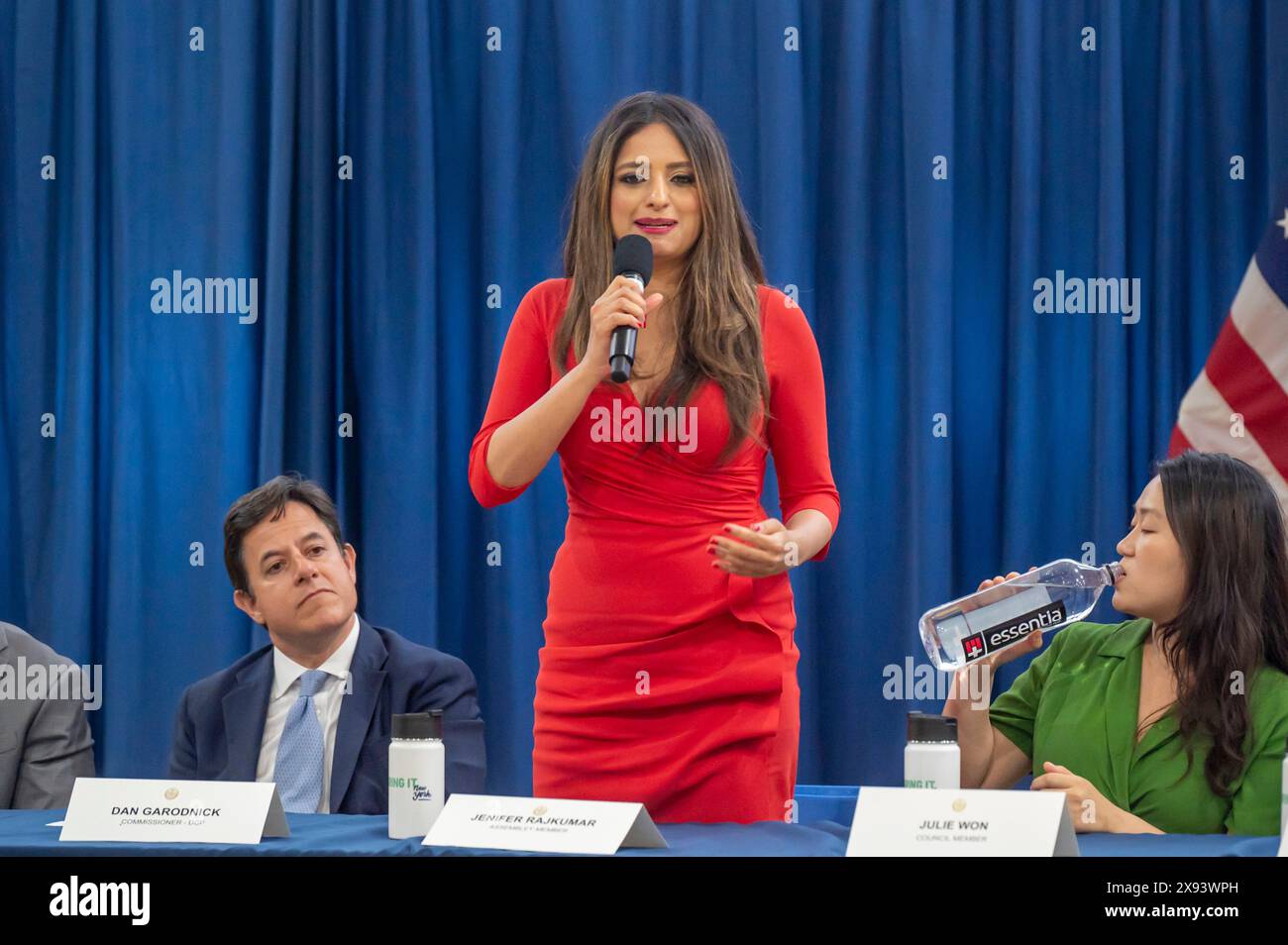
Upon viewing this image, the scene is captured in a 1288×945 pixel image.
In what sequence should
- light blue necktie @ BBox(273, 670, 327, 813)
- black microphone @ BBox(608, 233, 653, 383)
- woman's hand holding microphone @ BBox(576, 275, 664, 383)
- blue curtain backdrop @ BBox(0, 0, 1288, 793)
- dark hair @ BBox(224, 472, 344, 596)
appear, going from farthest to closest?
blue curtain backdrop @ BBox(0, 0, 1288, 793)
dark hair @ BBox(224, 472, 344, 596)
light blue necktie @ BBox(273, 670, 327, 813)
black microphone @ BBox(608, 233, 653, 383)
woman's hand holding microphone @ BBox(576, 275, 664, 383)

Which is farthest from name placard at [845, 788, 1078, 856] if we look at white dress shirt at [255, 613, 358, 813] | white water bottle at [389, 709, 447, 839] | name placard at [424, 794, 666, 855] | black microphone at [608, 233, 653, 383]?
white dress shirt at [255, 613, 358, 813]

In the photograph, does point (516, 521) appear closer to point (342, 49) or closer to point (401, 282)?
point (401, 282)

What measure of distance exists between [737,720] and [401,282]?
7.10 feet

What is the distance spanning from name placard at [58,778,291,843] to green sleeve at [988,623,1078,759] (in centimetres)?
121

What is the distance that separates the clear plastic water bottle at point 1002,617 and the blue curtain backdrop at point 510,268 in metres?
1.22

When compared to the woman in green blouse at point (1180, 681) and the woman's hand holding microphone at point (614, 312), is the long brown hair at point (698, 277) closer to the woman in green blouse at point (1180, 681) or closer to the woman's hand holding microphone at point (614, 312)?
the woman's hand holding microphone at point (614, 312)

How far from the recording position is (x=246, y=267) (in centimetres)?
394

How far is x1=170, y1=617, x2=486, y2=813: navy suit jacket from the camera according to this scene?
7.37ft

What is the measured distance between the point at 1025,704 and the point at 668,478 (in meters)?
0.68

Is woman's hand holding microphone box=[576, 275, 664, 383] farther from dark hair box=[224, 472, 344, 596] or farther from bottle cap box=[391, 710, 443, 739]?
dark hair box=[224, 472, 344, 596]

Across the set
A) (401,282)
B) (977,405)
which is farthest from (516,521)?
(977,405)

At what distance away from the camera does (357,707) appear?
2305mm

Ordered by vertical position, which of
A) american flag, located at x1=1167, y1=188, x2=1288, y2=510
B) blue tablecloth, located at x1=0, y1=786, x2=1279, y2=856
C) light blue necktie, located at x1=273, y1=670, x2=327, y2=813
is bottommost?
light blue necktie, located at x1=273, y1=670, x2=327, y2=813
